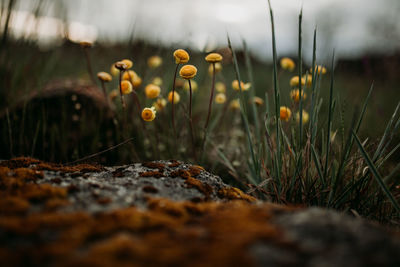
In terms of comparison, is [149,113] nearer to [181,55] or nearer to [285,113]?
[181,55]

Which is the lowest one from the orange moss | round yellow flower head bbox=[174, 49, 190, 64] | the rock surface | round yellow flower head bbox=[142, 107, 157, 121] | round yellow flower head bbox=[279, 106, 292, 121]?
the orange moss

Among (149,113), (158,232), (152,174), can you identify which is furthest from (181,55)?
(158,232)

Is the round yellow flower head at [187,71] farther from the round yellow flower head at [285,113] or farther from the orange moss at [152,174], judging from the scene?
the round yellow flower head at [285,113]

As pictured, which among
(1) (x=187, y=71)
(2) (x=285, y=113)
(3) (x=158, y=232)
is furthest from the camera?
(2) (x=285, y=113)

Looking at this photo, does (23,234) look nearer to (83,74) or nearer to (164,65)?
(164,65)

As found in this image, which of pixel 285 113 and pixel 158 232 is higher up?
pixel 285 113

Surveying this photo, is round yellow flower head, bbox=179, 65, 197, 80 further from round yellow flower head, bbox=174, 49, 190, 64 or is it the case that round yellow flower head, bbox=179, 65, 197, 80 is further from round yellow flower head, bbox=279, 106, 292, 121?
round yellow flower head, bbox=279, 106, 292, 121

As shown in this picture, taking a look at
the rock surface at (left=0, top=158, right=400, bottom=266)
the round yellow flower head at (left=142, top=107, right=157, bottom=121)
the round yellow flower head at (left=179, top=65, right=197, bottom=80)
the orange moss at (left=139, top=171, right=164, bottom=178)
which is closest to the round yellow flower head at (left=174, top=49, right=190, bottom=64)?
the round yellow flower head at (left=179, top=65, right=197, bottom=80)

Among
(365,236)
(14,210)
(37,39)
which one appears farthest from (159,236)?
(37,39)
